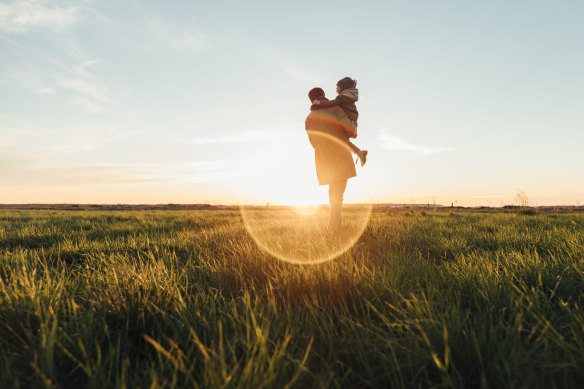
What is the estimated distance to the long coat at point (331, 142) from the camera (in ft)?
16.4

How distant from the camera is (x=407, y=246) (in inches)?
158

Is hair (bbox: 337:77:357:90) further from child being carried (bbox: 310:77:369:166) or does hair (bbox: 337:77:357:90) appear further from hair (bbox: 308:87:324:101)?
hair (bbox: 308:87:324:101)

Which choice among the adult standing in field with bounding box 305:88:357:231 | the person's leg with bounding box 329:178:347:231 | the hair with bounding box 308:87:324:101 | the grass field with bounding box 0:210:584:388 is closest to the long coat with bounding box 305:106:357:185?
the adult standing in field with bounding box 305:88:357:231

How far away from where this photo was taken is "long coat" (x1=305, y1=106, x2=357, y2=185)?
4988 mm

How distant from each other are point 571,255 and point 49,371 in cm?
371

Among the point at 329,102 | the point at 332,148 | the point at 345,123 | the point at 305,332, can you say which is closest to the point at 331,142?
the point at 332,148

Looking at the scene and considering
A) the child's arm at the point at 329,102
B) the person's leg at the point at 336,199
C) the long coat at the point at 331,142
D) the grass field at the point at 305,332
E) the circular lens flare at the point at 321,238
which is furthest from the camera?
the person's leg at the point at 336,199

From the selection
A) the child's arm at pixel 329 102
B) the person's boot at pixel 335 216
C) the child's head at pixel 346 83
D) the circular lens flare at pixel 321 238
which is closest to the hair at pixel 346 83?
the child's head at pixel 346 83

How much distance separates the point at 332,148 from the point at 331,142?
0.37 feet

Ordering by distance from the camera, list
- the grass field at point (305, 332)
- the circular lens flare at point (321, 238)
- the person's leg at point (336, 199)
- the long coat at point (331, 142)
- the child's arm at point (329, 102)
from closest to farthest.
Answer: the grass field at point (305, 332) < the circular lens flare at point (321, 238) < the child's arm at point (329, 102) < the long coat at point (331, 142) < the person's leg at point (336, 199)

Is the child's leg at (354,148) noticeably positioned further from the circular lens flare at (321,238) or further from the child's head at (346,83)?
the child's head at (346,83)

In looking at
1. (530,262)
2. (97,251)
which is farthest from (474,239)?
(97,251)

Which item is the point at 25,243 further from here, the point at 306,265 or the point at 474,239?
the point at 474,239

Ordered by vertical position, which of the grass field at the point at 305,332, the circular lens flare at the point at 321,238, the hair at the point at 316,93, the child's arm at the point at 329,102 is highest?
the hair at the point at 316,93
